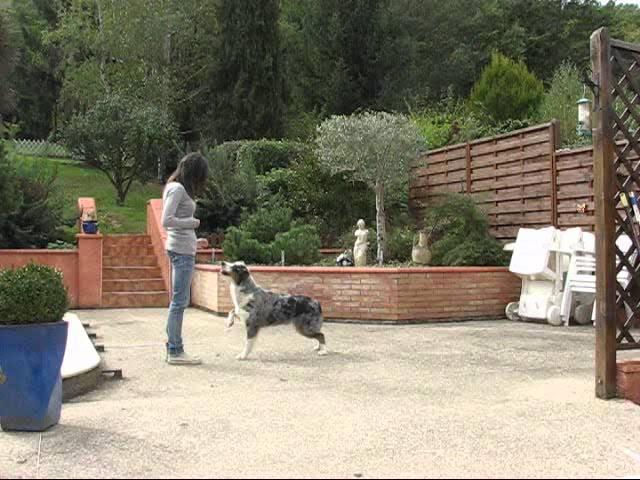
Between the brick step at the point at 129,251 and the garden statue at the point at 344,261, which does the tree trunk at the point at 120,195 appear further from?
the garden statue at the point at 344,261

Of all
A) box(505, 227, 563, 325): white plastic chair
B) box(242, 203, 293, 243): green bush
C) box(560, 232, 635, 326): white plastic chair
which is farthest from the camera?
box(242, 203, 293, 243): green bush

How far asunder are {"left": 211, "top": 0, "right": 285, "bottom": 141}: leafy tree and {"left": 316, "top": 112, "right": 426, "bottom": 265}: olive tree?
12622mm

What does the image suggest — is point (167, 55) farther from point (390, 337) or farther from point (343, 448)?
point (343, 448)

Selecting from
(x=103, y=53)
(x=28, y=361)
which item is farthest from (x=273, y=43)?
(x=28, y=361)

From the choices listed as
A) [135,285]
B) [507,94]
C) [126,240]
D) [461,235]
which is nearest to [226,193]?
[126,240]

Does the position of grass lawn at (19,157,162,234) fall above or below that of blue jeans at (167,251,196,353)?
above

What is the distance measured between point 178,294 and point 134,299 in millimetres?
5887

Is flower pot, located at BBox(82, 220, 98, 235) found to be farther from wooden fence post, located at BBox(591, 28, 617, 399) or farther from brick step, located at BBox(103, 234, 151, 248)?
wooden fence post, located at BBox(591, 28, 617, 399)

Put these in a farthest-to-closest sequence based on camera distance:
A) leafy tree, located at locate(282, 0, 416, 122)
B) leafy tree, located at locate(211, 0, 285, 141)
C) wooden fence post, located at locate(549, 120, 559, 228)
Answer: leafy tree, located at locate(282, 0, 416, 122) < leafy tree, located at locate(211, 0, 285, 141) < wooden fence post, located at locate(549, 120, 559, 228)

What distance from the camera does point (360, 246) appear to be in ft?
38.7

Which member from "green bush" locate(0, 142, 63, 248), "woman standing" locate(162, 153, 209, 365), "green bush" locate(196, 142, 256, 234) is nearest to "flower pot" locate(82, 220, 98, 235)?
"green bush" locate(0, 142, 63, 248)

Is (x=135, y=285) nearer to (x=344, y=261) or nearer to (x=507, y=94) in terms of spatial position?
(x=344, y=261)

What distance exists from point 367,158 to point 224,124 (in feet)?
45.8

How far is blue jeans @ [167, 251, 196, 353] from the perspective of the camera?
7141mm
